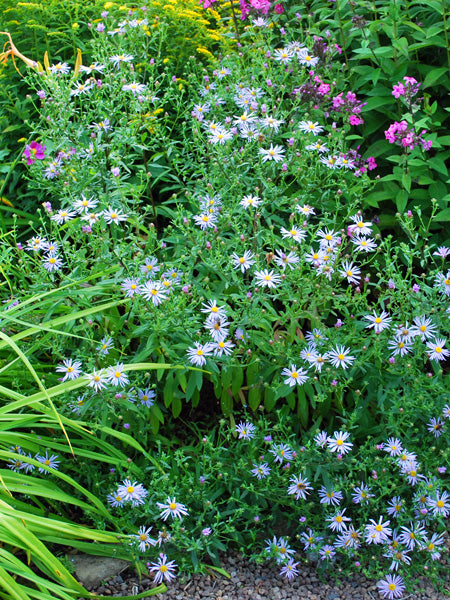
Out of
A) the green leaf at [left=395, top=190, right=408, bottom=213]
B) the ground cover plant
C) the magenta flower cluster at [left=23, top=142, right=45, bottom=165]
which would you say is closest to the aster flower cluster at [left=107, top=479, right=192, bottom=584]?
the ground cover plant

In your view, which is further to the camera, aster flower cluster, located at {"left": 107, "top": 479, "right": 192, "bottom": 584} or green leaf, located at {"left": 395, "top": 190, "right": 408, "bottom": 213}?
green leaf, located at {"left": 395, "top": 190, "right": 408, "bottom": 213}

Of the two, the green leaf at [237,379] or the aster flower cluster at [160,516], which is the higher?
the green leaf at [237,379]

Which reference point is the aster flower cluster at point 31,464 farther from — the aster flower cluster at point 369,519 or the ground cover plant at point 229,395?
the aster flower cluster at point 369,519

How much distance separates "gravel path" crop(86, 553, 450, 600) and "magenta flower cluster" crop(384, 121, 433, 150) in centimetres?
185

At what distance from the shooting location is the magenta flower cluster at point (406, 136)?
10.1ft

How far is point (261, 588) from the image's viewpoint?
253cm

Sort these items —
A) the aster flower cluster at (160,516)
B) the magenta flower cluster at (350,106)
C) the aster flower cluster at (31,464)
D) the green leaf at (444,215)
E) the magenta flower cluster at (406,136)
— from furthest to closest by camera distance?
1. the magenta flower cluster at (350,106)
2. the green leaf at (444,215)
3. the magenta flower cluster at (406,136)
4. the aster flower cluster at (31,464)
5. the aster flower cluster at (160,516)

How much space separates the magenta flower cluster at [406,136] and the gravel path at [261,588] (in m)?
1.85

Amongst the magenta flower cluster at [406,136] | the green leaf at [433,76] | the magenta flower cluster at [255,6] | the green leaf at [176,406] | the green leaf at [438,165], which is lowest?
the green leaf at [176,406]

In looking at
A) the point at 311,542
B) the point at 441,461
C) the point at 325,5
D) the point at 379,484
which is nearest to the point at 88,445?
the point at 311,542

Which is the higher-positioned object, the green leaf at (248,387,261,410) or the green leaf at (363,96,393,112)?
the green leaf at (363,96,393,112)

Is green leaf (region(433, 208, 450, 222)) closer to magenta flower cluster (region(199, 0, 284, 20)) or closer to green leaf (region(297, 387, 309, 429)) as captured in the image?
green leaf (region(297, 387, 309, 429))

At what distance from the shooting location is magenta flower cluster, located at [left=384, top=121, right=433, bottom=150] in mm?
3088

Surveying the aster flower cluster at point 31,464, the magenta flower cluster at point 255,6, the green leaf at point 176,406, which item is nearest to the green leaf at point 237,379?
the green leaf at point 176,406
